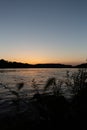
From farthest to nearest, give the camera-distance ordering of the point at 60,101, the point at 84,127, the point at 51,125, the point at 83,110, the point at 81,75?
the point at 81,75
the point at 60,101
the point at 83,110
the point at 51,125
the point at 84,127

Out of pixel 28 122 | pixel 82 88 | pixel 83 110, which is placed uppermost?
pixel 82 88

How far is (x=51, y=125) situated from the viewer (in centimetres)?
516

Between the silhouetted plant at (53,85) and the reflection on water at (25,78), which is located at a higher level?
the silhouetted plant at (53,85)

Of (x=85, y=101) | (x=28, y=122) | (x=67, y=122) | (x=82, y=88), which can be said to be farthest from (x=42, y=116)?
(x=82, y=88)

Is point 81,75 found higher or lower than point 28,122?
higher

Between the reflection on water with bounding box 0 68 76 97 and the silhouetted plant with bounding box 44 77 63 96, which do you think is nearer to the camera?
the silhouetted plant with bounding box 44 77 63 96

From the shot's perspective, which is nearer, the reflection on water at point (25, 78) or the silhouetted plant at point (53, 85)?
the silhouetted plant at point (53, 85)

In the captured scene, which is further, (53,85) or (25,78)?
(25,78)

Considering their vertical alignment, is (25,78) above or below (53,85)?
below

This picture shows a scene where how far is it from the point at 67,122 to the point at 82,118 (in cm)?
38

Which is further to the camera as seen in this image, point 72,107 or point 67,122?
point 72,107

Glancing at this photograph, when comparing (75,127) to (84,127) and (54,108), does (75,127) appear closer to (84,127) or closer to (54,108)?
(84,127)

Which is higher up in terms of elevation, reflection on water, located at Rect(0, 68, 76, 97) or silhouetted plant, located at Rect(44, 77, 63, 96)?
silhouetted plant, located at Rect(44, 77, 63, 96)

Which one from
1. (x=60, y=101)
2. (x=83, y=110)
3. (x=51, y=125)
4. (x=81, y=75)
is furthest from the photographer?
(x=81, y=75)
